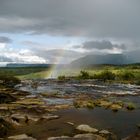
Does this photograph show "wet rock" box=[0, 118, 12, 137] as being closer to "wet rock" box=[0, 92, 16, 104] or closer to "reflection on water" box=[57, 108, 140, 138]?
"reflection on water" box=[57, 108, 140, 138]

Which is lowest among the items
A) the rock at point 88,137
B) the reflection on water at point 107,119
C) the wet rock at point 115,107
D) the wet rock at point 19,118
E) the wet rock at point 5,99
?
the reflection on water at point 107,119

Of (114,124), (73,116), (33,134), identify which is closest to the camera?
(33,134)

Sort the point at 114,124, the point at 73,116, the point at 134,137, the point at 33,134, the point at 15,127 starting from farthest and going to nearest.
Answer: the point at 73,116 < the point at 114,124 < the point at 15,127 < the point at 33,134 < the point at 134,137

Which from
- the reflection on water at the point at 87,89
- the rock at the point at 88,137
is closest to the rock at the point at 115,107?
the rock at the point at 88,137

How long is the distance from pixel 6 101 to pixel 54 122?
2865 centimetres

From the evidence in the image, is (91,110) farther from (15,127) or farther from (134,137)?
(134,137)

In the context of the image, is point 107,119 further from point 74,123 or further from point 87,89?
point 87,89

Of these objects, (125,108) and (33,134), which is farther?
(125,108)

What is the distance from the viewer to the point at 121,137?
39.1 metres

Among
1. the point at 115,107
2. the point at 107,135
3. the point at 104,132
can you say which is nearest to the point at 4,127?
the point at 104,132

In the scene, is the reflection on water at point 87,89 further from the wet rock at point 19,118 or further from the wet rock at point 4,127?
the wet rock at point 4,127

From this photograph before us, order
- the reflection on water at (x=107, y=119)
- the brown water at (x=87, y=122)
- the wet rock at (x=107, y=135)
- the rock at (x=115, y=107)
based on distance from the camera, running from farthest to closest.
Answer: the rock at (x=115, y=107) → the reflection on water at (x=107, y=119) → the brown water at (x=87, y=122) → the wet rock at (x=107, y=135)

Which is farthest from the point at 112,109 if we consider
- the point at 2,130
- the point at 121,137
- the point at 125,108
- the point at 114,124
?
the point at 2,130

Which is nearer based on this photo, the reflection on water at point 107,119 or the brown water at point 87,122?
the brown water at point 87,122
